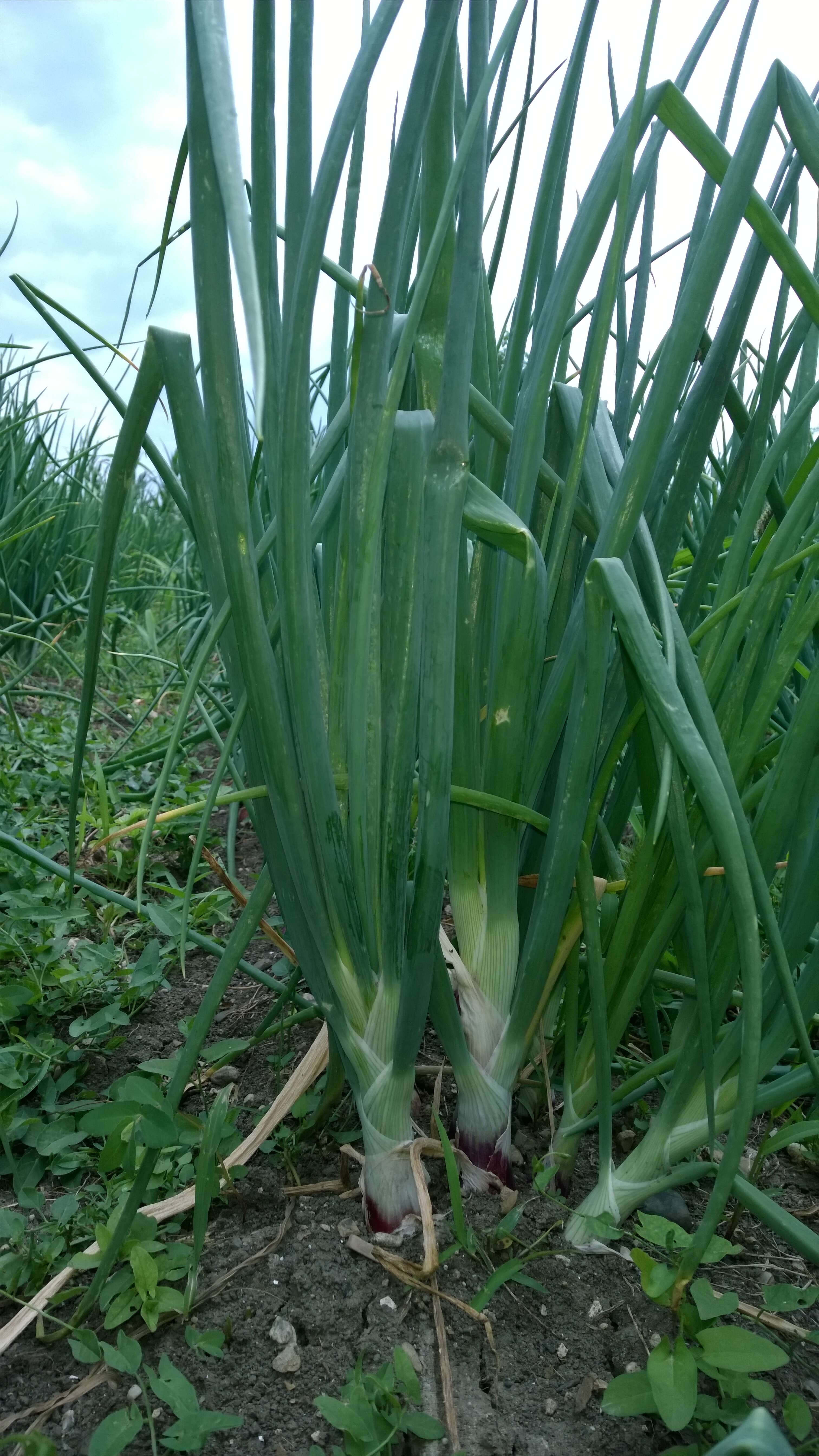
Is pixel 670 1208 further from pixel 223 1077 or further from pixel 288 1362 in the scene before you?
pixel 223 1077

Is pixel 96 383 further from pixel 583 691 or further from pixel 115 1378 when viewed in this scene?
pixel 115 1378

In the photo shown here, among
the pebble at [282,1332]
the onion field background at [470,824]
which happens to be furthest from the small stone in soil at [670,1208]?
the pebble at [282,1332]

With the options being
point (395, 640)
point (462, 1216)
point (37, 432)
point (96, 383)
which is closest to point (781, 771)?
point (395, 640)

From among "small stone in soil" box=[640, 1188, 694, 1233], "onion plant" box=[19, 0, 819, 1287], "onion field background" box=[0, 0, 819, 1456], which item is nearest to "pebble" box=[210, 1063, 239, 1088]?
"onion field background" box=[0, 0, 819, 1456]

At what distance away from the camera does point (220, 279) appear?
1.62ft

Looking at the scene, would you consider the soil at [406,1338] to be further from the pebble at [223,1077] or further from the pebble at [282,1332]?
the pebble at [223,1077]

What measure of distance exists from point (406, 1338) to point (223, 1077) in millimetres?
366

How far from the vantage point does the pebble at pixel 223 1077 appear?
0.92m

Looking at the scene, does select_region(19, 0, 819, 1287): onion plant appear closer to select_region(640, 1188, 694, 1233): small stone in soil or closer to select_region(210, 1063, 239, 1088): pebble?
select_region(640, 1188, 694, 1233): small stone in soil

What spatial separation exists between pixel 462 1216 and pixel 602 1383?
129 millimetres

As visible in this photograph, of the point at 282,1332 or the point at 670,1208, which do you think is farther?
the point at 670,1208

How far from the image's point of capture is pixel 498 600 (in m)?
0.67

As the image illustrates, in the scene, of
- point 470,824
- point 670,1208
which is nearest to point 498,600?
point 470,824

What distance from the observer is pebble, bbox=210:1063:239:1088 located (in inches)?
36.3
